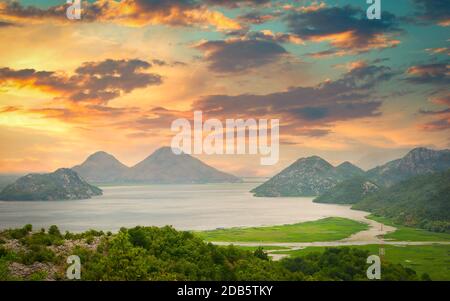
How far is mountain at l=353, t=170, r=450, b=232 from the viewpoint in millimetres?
87125

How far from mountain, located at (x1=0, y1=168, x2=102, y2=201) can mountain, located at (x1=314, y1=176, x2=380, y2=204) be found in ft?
241

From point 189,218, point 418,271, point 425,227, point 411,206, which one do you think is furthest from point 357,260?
point 411,206

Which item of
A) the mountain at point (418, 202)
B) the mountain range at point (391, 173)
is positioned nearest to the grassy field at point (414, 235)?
the mountain at point (418, 202)

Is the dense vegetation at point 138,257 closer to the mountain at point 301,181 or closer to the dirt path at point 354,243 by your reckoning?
the dirt path at point 354,243

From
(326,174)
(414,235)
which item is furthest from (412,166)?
(414,235)

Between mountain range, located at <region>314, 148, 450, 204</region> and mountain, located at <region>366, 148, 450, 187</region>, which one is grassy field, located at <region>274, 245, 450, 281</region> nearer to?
mountain range, located at <region>314, 148, 450, 204</region>

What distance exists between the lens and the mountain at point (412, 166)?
165 metres

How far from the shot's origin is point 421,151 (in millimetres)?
171125

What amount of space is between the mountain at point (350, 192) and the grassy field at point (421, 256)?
76.0 metres

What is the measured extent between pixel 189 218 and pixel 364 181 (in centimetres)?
7281

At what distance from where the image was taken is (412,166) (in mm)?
171000

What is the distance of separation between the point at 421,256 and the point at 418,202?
1878 inches
